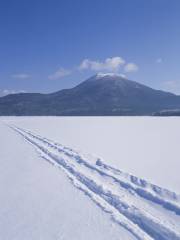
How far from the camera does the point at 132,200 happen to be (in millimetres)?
5574

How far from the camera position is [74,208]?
210 inches

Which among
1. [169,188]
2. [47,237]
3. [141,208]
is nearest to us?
[47,237]

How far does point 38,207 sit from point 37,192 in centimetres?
100

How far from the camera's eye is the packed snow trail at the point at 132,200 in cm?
428

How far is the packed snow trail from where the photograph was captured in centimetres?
428

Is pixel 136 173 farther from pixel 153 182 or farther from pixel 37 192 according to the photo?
pixel 37 192

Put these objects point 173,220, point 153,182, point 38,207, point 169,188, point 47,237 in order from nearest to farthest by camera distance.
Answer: point 47,237, point 173,220, point 38,207, point 169,188, point 153,182

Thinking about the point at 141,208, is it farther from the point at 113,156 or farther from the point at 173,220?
the point at 113,156

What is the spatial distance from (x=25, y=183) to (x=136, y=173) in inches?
110

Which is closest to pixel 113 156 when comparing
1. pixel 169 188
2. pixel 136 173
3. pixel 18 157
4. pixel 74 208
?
pixel 136 173

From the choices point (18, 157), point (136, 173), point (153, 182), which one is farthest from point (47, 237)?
point (18, 157)

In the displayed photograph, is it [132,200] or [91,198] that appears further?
[91,198]

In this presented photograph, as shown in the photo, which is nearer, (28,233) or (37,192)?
(28,233)

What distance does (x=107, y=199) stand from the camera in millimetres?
5652
